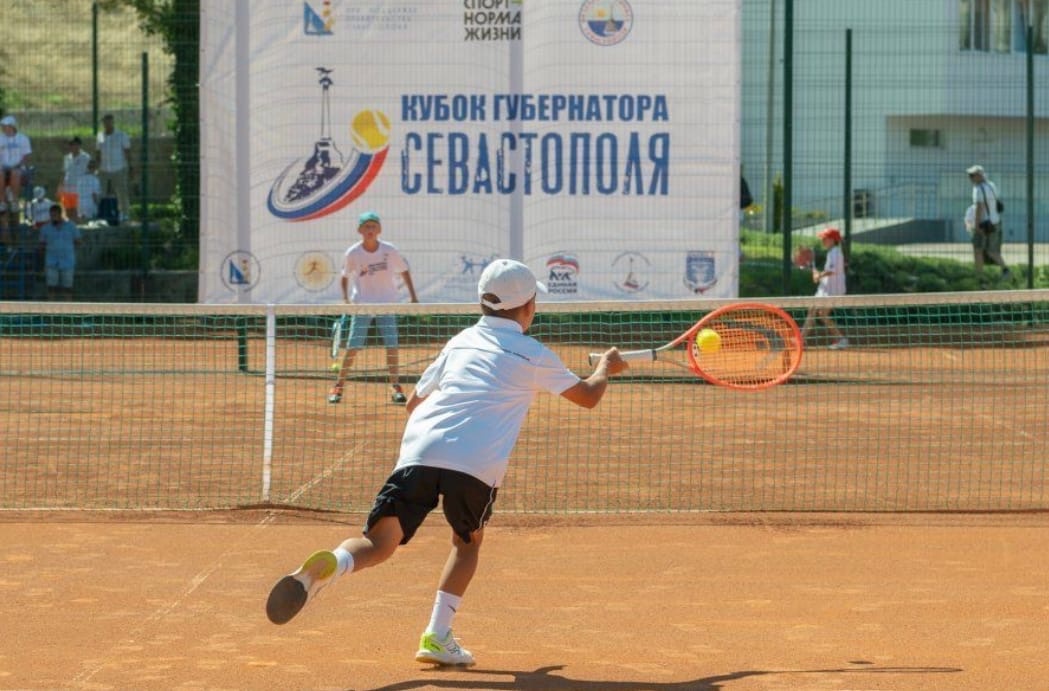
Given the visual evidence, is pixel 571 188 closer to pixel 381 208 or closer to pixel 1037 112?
pixel 381 208

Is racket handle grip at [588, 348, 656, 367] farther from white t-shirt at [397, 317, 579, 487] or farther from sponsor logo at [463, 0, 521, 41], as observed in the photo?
sponsor logo at [463, 0, 521, 41]

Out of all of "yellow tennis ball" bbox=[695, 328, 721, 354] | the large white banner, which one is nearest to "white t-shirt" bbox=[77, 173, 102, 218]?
the large white banner

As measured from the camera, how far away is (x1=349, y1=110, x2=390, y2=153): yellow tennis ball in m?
17.3

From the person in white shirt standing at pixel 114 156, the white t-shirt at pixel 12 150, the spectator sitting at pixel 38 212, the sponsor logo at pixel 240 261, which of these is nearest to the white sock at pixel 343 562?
the sponsor logo at pixel 240 261

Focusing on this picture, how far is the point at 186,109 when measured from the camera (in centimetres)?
2020

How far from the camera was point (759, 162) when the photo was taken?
69.1ft

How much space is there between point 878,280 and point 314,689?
58.0 feet

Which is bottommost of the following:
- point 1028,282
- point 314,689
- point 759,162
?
point 314,689

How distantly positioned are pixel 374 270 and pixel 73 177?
9.09 metres

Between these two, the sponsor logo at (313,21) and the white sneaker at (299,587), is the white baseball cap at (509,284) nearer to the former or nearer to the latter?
the white sneaker at (299,587)

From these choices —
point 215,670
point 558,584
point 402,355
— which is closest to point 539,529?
point 558,584

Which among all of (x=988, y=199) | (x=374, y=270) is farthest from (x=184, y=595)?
(x=988, y=199)

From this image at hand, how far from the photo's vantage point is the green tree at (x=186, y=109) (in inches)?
766

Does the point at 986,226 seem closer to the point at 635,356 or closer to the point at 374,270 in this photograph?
the point at 374,270
